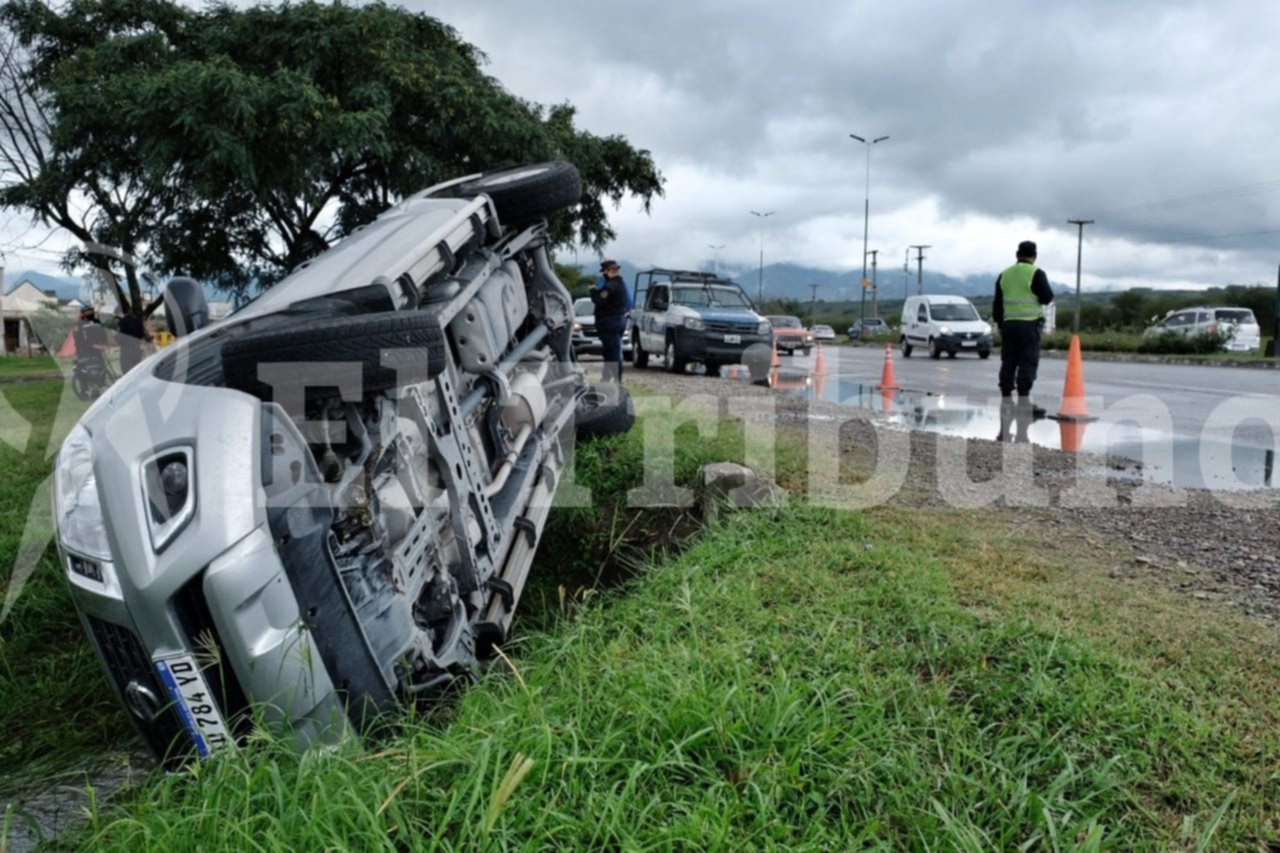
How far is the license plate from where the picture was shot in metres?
1.97

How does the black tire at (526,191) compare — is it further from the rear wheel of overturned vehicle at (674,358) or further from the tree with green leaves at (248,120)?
the rear wheel of overturned vehicle at (674,358)

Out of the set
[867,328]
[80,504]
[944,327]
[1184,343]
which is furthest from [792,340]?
[867,328]

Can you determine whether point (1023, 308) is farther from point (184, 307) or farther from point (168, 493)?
point (168, 493)

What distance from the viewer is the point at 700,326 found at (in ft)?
48.4

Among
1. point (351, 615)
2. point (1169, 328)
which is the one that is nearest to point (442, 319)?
point (351, 615)

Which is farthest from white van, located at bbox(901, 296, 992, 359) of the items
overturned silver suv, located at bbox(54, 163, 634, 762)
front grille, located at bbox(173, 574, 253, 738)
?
front grille, located at bbox(173, 574, 253, 738)

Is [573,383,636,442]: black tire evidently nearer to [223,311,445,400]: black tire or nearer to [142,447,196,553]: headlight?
[223,311,445,400]: black tire

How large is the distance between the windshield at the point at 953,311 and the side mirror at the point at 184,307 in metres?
21.7

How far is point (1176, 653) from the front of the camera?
249 cm

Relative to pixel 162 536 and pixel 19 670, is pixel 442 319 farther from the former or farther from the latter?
pixel 19 670

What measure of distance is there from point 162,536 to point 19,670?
94.5 inches

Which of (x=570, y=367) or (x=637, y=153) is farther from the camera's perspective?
(x=637, y=153)

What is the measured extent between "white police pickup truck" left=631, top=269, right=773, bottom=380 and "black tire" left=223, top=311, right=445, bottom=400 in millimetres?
12256

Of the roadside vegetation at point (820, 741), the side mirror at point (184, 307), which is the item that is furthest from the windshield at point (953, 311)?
the side mirror at point (184, 307)
